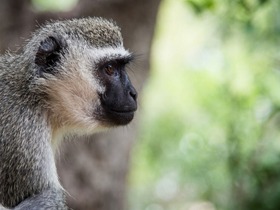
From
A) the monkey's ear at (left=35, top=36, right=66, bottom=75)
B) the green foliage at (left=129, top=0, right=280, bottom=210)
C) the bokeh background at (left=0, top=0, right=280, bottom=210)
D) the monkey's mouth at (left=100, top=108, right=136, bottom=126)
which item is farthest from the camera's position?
the green foliage at (left=129, top=0, right=280, bottom=210)

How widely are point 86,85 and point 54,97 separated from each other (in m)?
0.32

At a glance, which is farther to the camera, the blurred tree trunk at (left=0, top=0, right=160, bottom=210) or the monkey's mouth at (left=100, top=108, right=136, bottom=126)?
the blurred tree trunk at (left=0, top=0, right=160, bottom=210)

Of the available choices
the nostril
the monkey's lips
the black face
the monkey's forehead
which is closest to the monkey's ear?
the monkey's forehead

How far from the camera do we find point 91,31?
6789 millimetres

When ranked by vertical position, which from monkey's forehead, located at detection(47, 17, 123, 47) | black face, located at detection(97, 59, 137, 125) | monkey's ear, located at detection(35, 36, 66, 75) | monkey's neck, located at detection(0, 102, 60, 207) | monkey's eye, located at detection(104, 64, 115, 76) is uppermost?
monkey's forehead, located at detection(47, 17, 123, 47)

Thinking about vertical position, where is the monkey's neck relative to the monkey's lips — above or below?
below

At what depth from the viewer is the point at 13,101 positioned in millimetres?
6523

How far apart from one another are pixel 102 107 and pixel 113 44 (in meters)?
0.58

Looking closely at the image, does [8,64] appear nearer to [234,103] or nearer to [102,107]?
[102,107]

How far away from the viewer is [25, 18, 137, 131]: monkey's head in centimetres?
664

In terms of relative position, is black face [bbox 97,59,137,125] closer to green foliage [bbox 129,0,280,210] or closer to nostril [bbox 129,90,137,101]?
nostril [bbox 129,90,137,101]

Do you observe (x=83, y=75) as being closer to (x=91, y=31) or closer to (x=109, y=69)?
(x=109, y=69)

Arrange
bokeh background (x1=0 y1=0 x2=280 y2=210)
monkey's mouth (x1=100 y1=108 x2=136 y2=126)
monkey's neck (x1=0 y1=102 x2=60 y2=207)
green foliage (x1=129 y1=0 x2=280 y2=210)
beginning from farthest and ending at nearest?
green foliage (x1=129 y1=0 x2=280 y2=210) < bokeh background (x1=0 y1=0 x2=280 y2=210) < monkey's mouth (x1=100 y1=108 x2=136 y2=126) < monkey's neck (x1=0 y1=102 x2=60 y2=207)

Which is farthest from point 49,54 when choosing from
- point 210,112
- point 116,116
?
point 210,112
